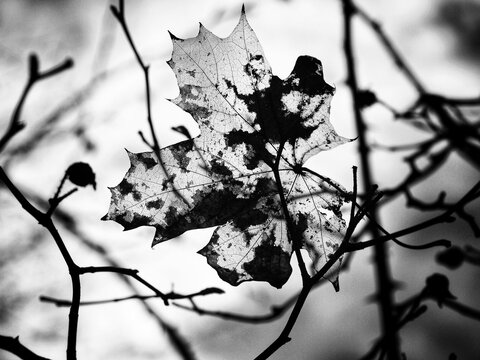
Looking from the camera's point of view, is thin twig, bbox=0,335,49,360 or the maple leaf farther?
the maple leaf

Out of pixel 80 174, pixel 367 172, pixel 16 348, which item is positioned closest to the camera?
pixel 16 348

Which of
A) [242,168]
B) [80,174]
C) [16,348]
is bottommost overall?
[16,348]

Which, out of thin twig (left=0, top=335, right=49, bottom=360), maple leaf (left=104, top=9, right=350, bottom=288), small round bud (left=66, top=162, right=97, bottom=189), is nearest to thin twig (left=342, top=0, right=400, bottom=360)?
maple leaf (left=104, top=9, right=350, bottom=288)

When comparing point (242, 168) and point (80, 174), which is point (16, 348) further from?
point (242, 168)

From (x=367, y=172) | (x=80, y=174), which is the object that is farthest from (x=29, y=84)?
(x=367, y=172)

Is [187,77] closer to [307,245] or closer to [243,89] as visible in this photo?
[243,89]

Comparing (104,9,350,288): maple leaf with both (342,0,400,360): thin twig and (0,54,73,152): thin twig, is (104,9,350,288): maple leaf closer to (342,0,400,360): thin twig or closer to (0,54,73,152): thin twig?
(0,54,73,152): thin twig

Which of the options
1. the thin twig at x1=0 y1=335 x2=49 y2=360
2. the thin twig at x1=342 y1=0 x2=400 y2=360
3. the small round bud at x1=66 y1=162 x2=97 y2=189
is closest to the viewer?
the thin twig at x1=0 y1=335 x2=49 y2=360

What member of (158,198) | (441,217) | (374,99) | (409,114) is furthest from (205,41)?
(409,114)

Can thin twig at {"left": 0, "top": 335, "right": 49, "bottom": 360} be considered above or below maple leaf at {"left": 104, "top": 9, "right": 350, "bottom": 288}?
below
